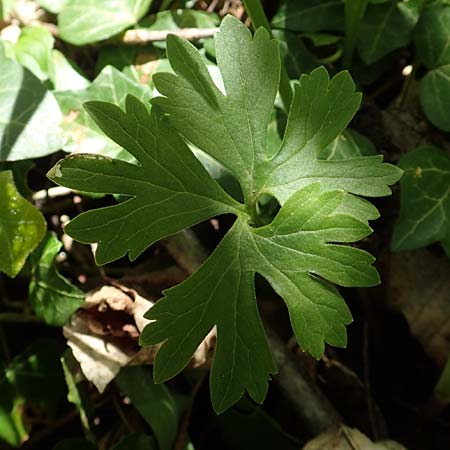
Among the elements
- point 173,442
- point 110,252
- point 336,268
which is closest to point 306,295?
point 336,268

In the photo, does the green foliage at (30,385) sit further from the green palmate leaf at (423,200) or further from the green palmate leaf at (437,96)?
the green palmate leaf at (437,96)

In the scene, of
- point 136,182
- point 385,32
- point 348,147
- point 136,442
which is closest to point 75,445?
point 136,442

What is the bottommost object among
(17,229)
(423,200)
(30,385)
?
(30,385)

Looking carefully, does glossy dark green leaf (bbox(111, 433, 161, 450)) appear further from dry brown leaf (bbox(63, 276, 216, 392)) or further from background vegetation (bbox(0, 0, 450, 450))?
dry brown leaf (bbox(63, 276, 216, 392))

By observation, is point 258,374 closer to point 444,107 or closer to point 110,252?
point 110,252

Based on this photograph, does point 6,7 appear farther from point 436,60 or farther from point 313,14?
point 436,60
